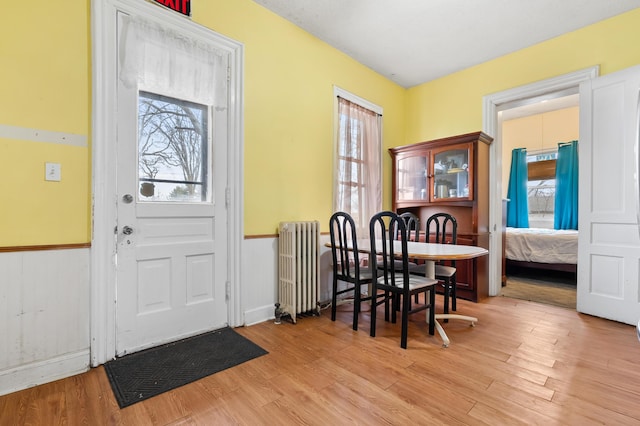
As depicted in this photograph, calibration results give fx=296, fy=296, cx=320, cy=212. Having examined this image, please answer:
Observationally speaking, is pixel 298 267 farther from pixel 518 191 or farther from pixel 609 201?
pixel 518 191

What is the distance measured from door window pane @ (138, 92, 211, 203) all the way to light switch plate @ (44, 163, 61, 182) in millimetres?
435

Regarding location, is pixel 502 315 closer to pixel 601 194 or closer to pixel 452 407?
pixel 601 194

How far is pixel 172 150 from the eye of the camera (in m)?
2.24

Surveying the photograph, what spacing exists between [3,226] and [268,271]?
68.8 inches

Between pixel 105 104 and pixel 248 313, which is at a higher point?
pixel 105 104

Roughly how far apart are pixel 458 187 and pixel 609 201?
1326mm

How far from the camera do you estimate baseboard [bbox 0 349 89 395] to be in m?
1.60

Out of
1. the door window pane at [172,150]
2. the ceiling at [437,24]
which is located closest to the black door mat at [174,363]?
the door window pane at [172,150]

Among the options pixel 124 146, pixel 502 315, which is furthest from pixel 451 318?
pixel 124 146

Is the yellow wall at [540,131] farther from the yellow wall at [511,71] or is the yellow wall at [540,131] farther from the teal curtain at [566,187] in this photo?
the yellow wall at [511,71]

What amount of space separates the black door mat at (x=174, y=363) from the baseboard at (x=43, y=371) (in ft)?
0.51

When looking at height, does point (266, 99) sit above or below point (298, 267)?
above

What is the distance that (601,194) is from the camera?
110 inches

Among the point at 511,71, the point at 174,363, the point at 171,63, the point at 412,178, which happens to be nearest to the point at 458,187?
the point at 412,178
